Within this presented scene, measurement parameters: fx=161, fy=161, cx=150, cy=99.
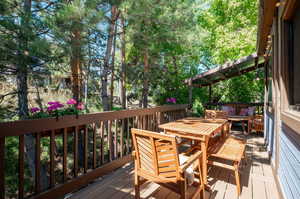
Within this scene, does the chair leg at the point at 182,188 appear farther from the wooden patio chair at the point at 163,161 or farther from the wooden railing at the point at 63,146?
the wooden railing at the point at 63,146

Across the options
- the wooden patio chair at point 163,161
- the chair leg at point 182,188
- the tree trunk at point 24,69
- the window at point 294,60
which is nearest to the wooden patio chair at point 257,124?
the window at point 294,60

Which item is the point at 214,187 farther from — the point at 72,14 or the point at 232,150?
the point at 72,14

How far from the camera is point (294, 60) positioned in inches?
76.2

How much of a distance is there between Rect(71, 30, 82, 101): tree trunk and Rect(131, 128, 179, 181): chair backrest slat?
10.0 feet

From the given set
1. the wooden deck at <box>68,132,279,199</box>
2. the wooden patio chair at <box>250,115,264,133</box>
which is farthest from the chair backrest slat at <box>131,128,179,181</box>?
the wooden patio chair at <box>250,115,264,133</box>

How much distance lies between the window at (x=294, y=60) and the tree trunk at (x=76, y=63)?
3.99m

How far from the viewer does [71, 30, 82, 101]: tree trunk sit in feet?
12.7

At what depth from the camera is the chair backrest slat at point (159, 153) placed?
1.61 m

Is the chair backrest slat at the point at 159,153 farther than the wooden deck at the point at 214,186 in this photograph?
No

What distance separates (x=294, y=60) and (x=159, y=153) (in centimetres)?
195

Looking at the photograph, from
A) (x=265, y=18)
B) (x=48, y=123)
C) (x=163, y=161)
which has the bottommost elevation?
(x=163, y=161)

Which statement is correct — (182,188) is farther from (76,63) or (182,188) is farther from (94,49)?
(94,49)

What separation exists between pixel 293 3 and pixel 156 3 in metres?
4.21

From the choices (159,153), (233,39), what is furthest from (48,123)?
(233,39)
